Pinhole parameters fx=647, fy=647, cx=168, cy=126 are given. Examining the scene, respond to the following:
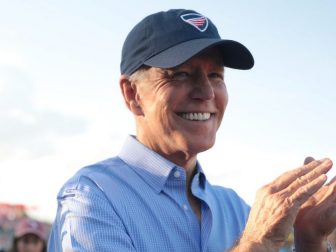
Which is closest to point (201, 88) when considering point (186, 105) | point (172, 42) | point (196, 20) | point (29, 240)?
point (186, 105)

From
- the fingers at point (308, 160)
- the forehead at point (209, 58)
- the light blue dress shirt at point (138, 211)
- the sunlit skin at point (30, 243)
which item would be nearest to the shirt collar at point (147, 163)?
the light blue dress shirt at point (138, 211)

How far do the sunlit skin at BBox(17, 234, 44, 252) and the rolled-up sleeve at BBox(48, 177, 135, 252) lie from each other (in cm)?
357

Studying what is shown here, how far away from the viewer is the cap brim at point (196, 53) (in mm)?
2711

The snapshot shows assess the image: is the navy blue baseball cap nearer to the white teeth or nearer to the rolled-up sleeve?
the white teeth

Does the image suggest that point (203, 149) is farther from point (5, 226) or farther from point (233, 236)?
point (5, 226)

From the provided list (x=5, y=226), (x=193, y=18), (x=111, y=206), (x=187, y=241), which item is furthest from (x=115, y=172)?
(x=5, y=226)

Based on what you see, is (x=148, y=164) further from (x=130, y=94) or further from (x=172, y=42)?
(x=172, y=42)

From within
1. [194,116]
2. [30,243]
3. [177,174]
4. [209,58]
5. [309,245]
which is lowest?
[30,243]

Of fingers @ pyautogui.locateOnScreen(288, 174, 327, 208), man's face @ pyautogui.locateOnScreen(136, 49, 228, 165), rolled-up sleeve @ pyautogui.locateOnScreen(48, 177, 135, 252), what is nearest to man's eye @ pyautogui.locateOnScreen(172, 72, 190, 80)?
man's face @ pyautogui.locateOnScreen(136, 49, 228, 165)

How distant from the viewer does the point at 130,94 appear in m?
3.00

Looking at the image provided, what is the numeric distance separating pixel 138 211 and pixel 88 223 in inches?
9.6

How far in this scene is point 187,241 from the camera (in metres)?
2.58

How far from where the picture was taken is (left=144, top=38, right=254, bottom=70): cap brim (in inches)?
107

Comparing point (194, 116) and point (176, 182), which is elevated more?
point (194, 116)
